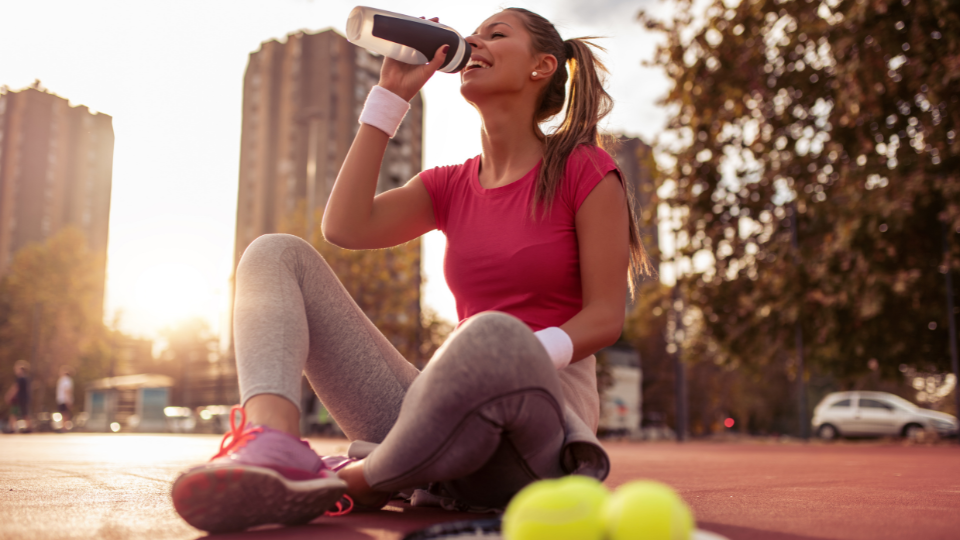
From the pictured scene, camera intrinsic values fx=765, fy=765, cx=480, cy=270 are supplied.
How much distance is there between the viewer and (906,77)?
402 inches

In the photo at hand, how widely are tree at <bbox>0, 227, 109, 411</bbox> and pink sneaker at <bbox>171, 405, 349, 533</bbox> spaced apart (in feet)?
123

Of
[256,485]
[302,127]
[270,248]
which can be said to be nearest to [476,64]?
[270,248]

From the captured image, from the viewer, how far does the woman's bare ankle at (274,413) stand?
182 cm

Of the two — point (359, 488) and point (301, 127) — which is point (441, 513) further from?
point (301, 127)

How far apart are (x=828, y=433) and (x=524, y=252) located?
21.9m

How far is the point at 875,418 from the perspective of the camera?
66.1 feet

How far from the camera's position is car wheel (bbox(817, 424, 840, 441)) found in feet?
69.5

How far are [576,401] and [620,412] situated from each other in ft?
95.7

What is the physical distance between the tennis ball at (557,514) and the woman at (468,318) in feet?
1.38

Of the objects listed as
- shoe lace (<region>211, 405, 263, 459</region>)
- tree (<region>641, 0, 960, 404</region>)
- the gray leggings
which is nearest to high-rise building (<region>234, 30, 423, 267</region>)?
tree (<region>641, 0, 960, 404</region>)

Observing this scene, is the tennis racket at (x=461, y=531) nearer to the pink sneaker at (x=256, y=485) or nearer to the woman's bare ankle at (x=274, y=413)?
the pink sneaker at (x=256, y=485)

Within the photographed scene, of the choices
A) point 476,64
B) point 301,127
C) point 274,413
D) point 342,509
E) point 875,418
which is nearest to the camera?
point 274,413

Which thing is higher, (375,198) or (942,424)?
(375,198)

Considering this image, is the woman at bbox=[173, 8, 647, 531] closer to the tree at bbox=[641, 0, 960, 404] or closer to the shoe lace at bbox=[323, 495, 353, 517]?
the shoe lace at bbox=[323, 495, 353, 517]
